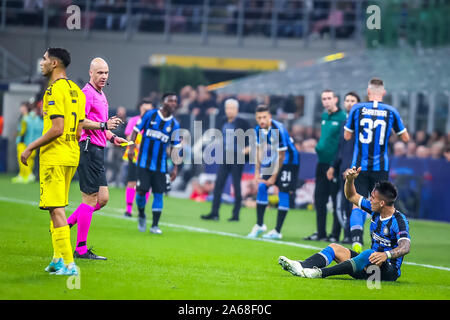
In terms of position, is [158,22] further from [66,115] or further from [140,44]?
[66,115]

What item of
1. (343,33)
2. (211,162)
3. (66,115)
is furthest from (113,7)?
(66,115)

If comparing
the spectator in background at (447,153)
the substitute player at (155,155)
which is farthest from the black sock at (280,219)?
the spectator in background at (447,153)

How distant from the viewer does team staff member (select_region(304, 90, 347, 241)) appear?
1342cm

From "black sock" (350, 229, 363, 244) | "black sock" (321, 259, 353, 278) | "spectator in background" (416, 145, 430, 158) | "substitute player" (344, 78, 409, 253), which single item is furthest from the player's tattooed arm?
"spectator in background" (416, 145, 430, 158)

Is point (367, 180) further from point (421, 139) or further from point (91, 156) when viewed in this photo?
point (421, 139)

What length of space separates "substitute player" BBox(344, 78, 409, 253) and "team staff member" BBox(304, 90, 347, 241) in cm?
195

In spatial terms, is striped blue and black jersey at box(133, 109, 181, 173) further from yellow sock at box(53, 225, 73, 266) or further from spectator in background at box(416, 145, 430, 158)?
spectator in background at box(416, 145, 430, 158)

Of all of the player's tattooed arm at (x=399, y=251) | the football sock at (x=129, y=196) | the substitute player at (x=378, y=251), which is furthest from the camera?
the football sock at (x=129, y=196)

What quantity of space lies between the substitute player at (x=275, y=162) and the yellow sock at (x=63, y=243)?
5.74 metres

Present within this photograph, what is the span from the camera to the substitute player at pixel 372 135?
11352 millimetres

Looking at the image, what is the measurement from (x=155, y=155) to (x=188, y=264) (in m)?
3.79

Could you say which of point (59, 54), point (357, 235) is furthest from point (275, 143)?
point (59, 54)

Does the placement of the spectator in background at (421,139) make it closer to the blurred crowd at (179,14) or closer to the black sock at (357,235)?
the black sock at (357,235)

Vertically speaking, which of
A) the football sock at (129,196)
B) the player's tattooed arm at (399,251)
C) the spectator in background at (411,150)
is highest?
the spectator in background at (411,150)
